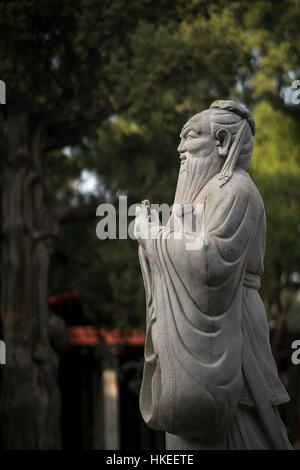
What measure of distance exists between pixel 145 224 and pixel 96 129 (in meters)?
9.40

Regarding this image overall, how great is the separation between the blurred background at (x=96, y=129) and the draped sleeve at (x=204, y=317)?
7861 mm

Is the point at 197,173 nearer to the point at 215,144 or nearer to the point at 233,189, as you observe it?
the point at 215,144

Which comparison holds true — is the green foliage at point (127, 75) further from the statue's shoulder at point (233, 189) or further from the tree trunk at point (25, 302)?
the statue's shoulder at point (233, 189)

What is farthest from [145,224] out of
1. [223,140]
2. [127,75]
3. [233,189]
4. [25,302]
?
[127,75]

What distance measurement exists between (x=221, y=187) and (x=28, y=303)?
8.11 m

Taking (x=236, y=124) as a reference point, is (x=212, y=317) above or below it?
below

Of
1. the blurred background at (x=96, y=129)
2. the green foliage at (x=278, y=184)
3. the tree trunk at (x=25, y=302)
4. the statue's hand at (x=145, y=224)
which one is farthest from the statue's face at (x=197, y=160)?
the green foliage at (x=278, y=184)

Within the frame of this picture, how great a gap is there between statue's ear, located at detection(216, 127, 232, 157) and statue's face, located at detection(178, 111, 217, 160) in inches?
1.3

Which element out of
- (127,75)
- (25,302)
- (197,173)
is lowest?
(25,302)

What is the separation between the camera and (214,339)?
394cm

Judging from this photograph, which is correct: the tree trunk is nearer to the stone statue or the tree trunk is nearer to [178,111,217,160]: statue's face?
the stone statue

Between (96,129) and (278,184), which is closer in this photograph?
(96,129)

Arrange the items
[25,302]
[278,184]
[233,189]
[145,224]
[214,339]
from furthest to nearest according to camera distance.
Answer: [278,184] → [25,302] → [145,224] → [233,189] → [214,339]

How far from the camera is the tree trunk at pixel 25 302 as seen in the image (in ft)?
37.2
